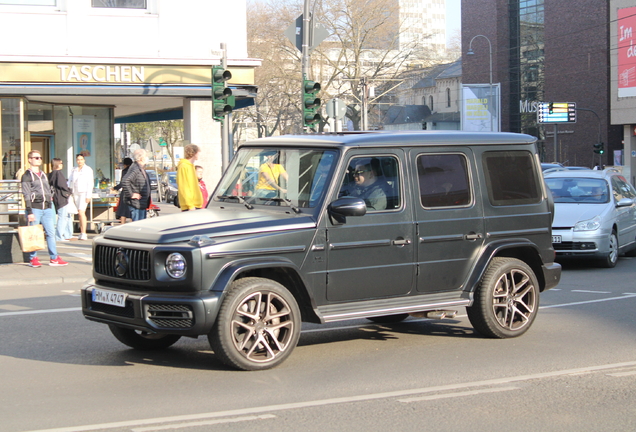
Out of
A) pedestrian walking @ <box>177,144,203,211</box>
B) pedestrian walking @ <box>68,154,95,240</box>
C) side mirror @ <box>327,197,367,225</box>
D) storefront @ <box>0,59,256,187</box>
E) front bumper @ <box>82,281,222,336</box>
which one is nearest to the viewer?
front bumper @ <box>82,281,222,336</box>

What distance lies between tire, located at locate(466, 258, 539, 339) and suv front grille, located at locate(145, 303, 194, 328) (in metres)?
2.86

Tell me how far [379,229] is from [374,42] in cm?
5406

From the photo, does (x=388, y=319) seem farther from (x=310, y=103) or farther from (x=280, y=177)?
(x=310, y=103)

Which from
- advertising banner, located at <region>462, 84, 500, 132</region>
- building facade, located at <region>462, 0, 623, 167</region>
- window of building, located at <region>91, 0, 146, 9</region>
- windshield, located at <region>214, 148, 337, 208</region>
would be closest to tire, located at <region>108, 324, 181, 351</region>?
windshield, located at <region>214, 148, 337, 208</region>

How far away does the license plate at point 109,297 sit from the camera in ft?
20.3

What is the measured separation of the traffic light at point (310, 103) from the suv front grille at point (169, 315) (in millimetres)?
11245

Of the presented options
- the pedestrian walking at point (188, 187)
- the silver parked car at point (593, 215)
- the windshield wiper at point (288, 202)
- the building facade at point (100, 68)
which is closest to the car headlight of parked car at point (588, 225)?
the silver parked car at point (593, 215)

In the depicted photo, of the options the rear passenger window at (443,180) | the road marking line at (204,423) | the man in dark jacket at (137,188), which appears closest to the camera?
the road marking line at (204,423)

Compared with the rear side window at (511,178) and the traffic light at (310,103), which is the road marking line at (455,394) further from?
the traffic light at (310,103)

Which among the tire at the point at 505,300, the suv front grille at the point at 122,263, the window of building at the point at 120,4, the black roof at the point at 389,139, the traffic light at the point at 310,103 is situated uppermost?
the window of building at the point at 120,4

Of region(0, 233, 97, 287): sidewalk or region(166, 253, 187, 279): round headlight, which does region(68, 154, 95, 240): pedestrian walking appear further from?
region(166, 253, 187, 279): round headlight

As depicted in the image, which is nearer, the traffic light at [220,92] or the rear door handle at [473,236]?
the rear door handle at [473,236]

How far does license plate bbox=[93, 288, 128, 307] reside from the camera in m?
6.19

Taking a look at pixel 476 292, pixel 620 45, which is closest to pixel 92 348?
pixel 476 292
